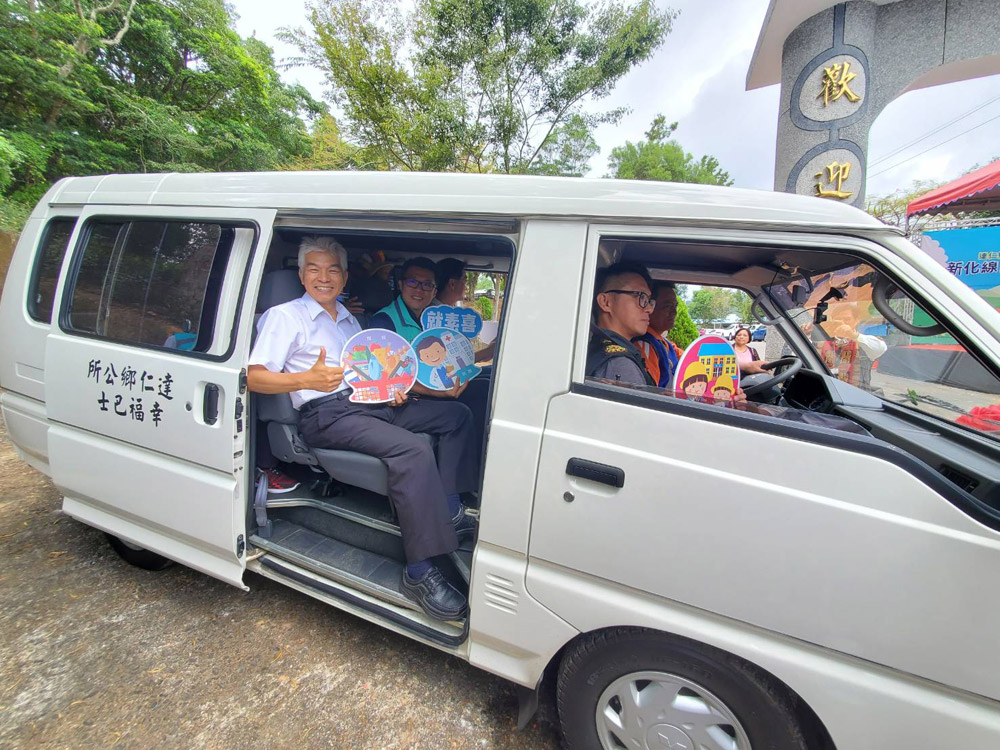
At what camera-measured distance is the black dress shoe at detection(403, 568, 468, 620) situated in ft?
5.83

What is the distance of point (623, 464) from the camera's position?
132 cm

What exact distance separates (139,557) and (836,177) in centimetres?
948

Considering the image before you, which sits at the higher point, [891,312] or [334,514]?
[891,312]

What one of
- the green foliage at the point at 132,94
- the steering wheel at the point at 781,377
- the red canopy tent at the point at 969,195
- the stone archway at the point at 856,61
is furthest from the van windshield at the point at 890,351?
the green foliage at the point at 132,94

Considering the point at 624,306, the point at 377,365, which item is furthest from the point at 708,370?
the point at 377,365

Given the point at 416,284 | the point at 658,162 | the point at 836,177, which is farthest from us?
the point at 658,162

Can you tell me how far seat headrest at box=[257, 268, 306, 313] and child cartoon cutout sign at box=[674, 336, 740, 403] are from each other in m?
1.98

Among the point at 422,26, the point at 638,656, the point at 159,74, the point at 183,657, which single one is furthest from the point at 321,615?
the point at 159,74

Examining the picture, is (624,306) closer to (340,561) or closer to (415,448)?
(415,448)

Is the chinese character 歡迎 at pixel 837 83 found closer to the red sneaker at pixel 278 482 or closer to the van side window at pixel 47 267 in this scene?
the red sneaker at pixel 278 482

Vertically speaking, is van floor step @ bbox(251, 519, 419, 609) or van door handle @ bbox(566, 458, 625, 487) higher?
van door handle @ bbox(566, 458, 625, 487)

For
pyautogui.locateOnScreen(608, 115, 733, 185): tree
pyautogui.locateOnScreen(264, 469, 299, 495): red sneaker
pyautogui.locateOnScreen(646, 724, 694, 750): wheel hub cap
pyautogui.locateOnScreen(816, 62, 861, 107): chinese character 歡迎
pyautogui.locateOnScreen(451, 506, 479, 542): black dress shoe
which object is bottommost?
pyautogui.locateOnScreen(646, 724, 694, 750): wheel hub cap

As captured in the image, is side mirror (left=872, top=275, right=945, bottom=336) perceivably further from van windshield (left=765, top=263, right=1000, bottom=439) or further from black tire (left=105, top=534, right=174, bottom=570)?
black tire (left=105, top=534, right=174, bottom=570)

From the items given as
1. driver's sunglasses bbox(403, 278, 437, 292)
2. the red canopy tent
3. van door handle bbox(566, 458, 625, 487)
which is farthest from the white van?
the red canopy tent
